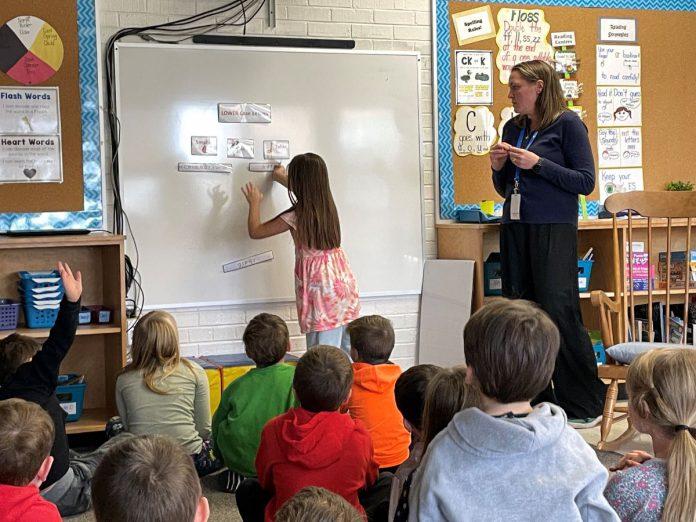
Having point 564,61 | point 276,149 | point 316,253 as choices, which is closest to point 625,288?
point 316,253

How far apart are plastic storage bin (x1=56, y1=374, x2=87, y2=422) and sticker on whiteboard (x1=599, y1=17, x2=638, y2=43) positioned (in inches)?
138

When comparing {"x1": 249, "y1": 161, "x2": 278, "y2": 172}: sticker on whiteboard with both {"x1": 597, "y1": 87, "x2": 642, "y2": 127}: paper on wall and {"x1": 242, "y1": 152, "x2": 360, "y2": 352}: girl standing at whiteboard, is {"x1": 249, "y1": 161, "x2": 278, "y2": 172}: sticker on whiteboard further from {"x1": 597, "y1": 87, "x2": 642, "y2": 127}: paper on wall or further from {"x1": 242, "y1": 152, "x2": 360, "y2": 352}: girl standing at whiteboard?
{"x1": 597, "y1": 87, "x2": 642, "y2": 127}: paper on wall

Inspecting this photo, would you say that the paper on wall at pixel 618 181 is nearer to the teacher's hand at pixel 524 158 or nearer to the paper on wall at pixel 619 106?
the paper on wall at pixel 619 106

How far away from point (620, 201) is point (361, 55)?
1.63 meters

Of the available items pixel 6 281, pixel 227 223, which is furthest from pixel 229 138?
pixel 6 281

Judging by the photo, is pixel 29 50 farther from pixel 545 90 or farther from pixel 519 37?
pixel 519 37

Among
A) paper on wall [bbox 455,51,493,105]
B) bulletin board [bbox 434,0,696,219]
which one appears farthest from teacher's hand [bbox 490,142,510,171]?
paper on wall [bbox 455,51,493,105]

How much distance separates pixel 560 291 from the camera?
13.5 feet

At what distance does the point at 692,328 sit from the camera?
4.99 m

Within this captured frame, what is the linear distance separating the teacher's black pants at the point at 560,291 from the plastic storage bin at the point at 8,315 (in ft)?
7.61

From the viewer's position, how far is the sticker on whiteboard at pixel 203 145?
4.46m

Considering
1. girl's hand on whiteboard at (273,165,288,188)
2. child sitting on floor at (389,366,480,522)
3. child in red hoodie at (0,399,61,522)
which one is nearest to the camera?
child in red hoodie at (0,399,61,522)

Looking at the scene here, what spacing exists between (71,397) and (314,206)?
1443 millimetres

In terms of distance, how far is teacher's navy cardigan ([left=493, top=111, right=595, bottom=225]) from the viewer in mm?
4020
